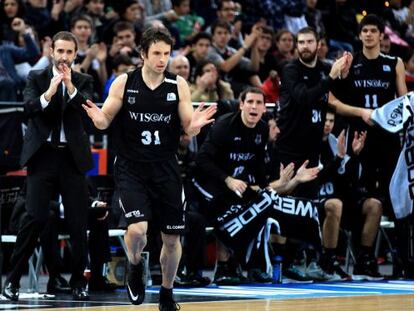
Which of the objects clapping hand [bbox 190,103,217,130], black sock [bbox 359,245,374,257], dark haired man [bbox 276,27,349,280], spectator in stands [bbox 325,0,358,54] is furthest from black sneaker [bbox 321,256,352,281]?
spectator in stands [bbox 325,0,358,54]

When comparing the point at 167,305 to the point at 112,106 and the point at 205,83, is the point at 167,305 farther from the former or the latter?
the point at 205,83

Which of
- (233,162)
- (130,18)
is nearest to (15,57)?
(130,18)

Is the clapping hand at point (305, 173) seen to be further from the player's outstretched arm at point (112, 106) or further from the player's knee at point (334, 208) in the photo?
the player's outstretched arm at point (112, 106)

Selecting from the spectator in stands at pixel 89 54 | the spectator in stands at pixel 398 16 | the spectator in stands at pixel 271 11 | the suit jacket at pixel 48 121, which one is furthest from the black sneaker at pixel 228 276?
the spectator in stands at pixel 398 16

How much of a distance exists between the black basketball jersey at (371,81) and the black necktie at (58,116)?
4037 mm

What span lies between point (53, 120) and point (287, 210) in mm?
3289

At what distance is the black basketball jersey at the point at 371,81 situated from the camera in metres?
14.0

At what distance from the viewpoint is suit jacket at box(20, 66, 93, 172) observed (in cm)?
1145

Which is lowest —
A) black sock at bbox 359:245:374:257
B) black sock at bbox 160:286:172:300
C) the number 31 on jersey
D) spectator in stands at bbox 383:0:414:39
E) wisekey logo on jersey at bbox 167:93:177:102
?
black sock at bbox 160:286:172:300

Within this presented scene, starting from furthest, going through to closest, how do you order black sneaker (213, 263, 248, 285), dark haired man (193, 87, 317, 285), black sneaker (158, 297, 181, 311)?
dark haired man (193, 87, 317, 285)
black sneaker (213, 263, 248, 285)
black sneaker (158, 297, 181, 311)

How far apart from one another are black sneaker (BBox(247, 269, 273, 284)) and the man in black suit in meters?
2.50

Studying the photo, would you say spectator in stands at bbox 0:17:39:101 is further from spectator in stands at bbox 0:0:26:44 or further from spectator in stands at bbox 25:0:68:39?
spectator in stands at bbox 25:0:68:39

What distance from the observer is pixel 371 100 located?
14055 millimetres

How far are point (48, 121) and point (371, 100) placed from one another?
14.3 feet
